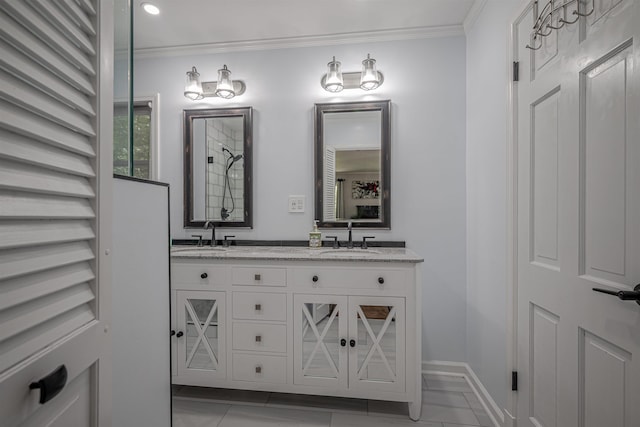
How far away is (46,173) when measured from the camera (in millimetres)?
506

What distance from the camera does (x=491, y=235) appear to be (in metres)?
1.76

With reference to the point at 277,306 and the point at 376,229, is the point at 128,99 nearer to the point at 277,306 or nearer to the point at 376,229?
the point at 277,306

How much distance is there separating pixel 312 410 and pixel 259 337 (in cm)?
53

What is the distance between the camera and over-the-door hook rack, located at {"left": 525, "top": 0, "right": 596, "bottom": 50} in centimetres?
105

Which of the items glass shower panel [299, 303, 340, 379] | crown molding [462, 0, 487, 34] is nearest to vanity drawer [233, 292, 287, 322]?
glass shower panel [299, 303, 340, 379]

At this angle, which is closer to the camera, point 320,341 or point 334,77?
point 320,341

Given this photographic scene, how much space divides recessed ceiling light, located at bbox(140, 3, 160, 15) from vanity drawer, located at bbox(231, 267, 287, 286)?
1755mm

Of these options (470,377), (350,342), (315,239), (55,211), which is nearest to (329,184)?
(315,239)

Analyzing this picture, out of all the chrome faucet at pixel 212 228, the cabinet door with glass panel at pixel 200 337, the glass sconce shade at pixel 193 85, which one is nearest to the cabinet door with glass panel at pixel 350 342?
the cabinet door with glass panel at pixel 200 337

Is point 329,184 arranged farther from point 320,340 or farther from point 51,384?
point 51,384

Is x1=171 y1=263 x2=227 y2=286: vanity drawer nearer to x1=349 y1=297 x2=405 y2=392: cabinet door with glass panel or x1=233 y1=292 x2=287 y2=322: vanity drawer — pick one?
x1=233 y1=292 x2=287 y2=322: vanity drawer

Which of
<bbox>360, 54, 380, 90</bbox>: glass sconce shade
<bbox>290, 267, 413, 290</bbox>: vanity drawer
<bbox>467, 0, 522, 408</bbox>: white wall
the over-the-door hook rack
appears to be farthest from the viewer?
<bbox>360, 54, 380, 90</bbox>: glass sconce shade

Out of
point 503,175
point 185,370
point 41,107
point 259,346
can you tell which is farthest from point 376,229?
point 41,107

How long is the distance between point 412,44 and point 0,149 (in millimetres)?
2403
